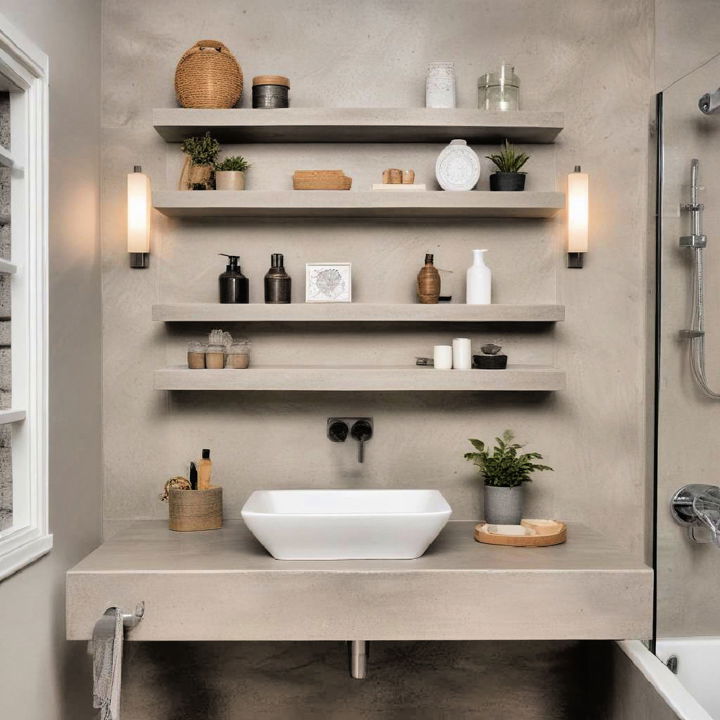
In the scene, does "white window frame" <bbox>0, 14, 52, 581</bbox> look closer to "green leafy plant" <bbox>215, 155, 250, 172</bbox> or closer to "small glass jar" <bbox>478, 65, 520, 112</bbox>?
"green leafy plant" <bbox>215, 155, 250, 172</bbox>

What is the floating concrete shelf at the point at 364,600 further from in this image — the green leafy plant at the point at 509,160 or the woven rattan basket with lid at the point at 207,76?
the woven rattan basket with lid at the point at 207,76

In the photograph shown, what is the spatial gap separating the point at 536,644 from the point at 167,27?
2.64 meters

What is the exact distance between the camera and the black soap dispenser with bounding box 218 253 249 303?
291cm

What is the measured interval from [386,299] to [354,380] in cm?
38

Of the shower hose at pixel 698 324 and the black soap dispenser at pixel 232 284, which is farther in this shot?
the black soap dispenser at pixel 232 284

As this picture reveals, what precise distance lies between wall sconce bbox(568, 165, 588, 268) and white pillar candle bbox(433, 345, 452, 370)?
1.92ft

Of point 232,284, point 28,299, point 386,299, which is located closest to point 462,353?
point 386,299

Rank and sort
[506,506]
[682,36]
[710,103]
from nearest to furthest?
[710,103], [506,506], [682,36]

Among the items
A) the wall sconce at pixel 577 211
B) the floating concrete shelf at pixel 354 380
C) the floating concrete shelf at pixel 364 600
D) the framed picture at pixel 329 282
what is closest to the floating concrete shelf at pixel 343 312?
the framed picture at pixel 329 282

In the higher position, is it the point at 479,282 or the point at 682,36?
the point at 682,36

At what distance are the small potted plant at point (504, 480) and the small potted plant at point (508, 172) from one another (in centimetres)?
90

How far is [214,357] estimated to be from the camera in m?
2.87

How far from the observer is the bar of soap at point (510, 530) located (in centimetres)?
270

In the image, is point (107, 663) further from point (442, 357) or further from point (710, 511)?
point (710, 511)
